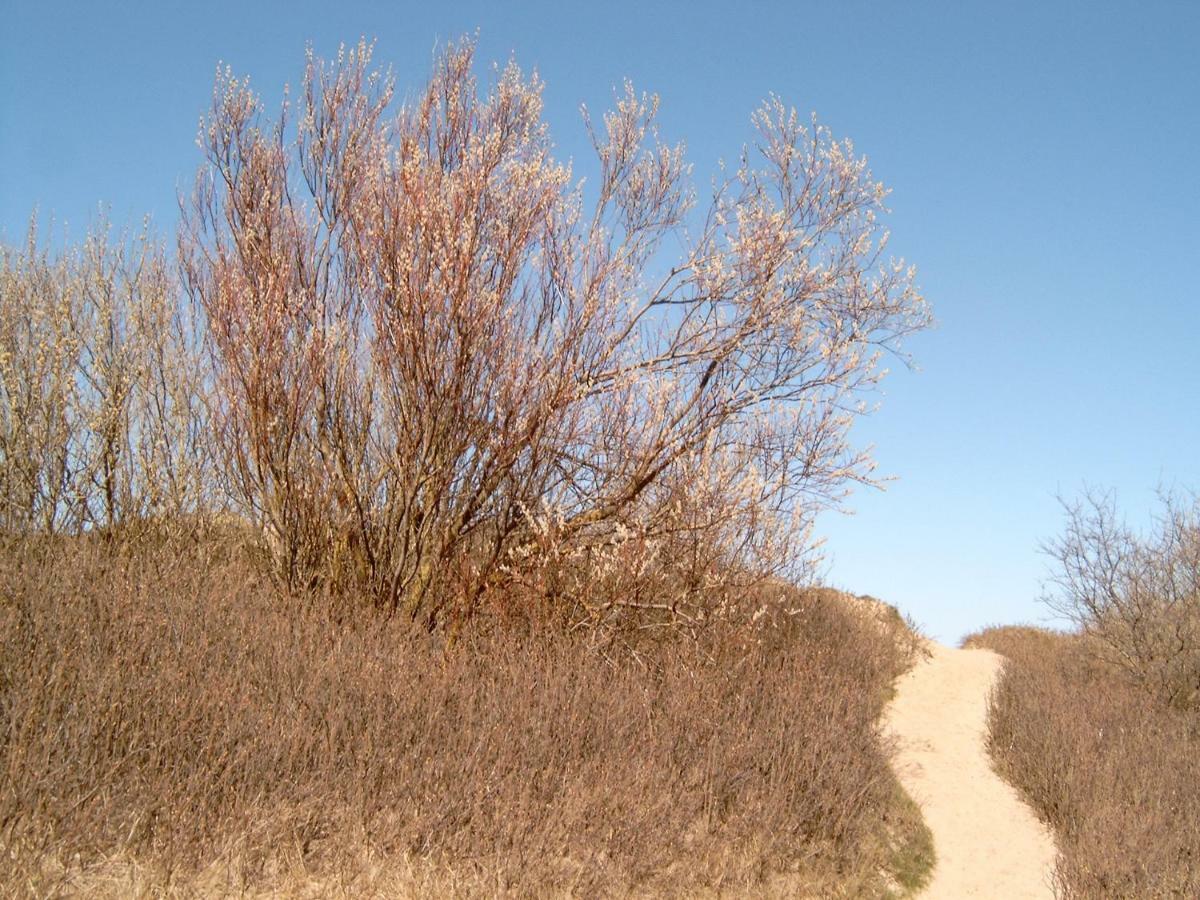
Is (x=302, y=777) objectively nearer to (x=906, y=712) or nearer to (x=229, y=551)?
(x=229, y=551)

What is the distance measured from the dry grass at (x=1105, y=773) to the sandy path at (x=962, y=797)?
0.25m

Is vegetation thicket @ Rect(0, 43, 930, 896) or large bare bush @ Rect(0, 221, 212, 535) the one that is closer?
vegetation thicket @ Rect(0, 43, 930, 896)

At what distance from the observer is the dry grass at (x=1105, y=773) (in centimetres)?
825

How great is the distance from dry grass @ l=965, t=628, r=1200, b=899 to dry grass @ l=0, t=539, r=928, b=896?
164 cm

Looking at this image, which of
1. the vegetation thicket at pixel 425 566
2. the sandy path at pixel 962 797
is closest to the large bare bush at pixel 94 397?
the vegetation thicket at pixel 425 566

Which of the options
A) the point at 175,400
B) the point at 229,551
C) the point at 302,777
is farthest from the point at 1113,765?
the point at 175,400

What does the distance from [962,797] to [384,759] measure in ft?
22.7

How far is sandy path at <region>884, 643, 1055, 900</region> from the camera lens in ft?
29.0

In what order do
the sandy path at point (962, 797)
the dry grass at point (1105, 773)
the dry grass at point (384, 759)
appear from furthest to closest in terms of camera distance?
the sandy path at point (962, 797), the dry grass at point (1105, 773), the dry grass at point (384, 759)

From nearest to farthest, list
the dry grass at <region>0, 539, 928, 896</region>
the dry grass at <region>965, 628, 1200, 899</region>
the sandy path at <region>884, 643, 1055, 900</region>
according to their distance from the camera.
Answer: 1. the dry grass at <region>0, 539, 928, 896</region>
2. the dry grass at <region>965, 628, 1200, 899</region>
3. the sandy path at <region>884, 643, 1055, 900</region>

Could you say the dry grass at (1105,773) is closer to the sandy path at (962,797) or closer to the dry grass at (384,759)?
the sandy path at (962,797)

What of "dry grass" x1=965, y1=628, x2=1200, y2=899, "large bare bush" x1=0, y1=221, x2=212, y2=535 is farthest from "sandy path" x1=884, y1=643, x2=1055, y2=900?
"large bare bush" x1=0, y1=221, x2=212, y2=535

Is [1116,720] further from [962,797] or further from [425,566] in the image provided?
[425,566]

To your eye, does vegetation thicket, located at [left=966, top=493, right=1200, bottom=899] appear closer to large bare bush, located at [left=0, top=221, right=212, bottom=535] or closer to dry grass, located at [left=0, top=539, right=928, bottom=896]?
dry grass, located at [left=0, top=539, right=928, bottom=896]
